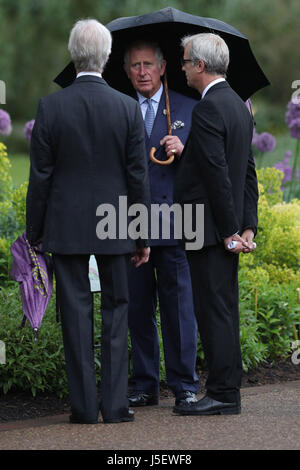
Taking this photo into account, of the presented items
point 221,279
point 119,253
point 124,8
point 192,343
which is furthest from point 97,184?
point 124,8

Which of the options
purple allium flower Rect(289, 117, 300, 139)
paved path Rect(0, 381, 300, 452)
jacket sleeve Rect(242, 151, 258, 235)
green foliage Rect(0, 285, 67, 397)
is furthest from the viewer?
purple allium flower Rect(289, 117, 300, 139)

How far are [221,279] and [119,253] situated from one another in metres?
0.54

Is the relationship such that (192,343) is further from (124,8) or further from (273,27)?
(273,27)

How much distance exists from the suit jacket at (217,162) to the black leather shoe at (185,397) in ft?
2.97

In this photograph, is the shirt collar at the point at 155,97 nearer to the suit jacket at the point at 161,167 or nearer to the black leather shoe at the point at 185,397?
the suit jacket at the point at 161,167

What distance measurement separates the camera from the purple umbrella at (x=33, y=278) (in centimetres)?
459

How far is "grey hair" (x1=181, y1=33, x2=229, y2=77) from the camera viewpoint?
4.45m

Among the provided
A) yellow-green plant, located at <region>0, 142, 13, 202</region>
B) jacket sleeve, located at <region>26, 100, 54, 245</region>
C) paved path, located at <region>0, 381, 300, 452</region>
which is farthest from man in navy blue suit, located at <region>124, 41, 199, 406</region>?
yellow-green plant, located at <region>0, 142, 13, 202</region>

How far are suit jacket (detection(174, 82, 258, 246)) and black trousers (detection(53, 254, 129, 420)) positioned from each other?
18.8 inches

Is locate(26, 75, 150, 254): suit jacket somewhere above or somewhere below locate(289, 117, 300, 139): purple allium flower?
below

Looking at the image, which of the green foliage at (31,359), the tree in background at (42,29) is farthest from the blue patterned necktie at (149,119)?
the tree in background at (42,29)

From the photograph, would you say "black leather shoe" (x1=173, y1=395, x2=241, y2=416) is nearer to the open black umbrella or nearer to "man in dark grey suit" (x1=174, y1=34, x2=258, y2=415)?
"man in dark grey suit" (x1=174, y1=34, x2=258, y2=415)

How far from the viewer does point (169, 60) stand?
5137 mm

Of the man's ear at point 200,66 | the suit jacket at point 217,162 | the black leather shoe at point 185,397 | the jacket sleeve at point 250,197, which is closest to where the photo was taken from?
the suit jacket at point 217,162
